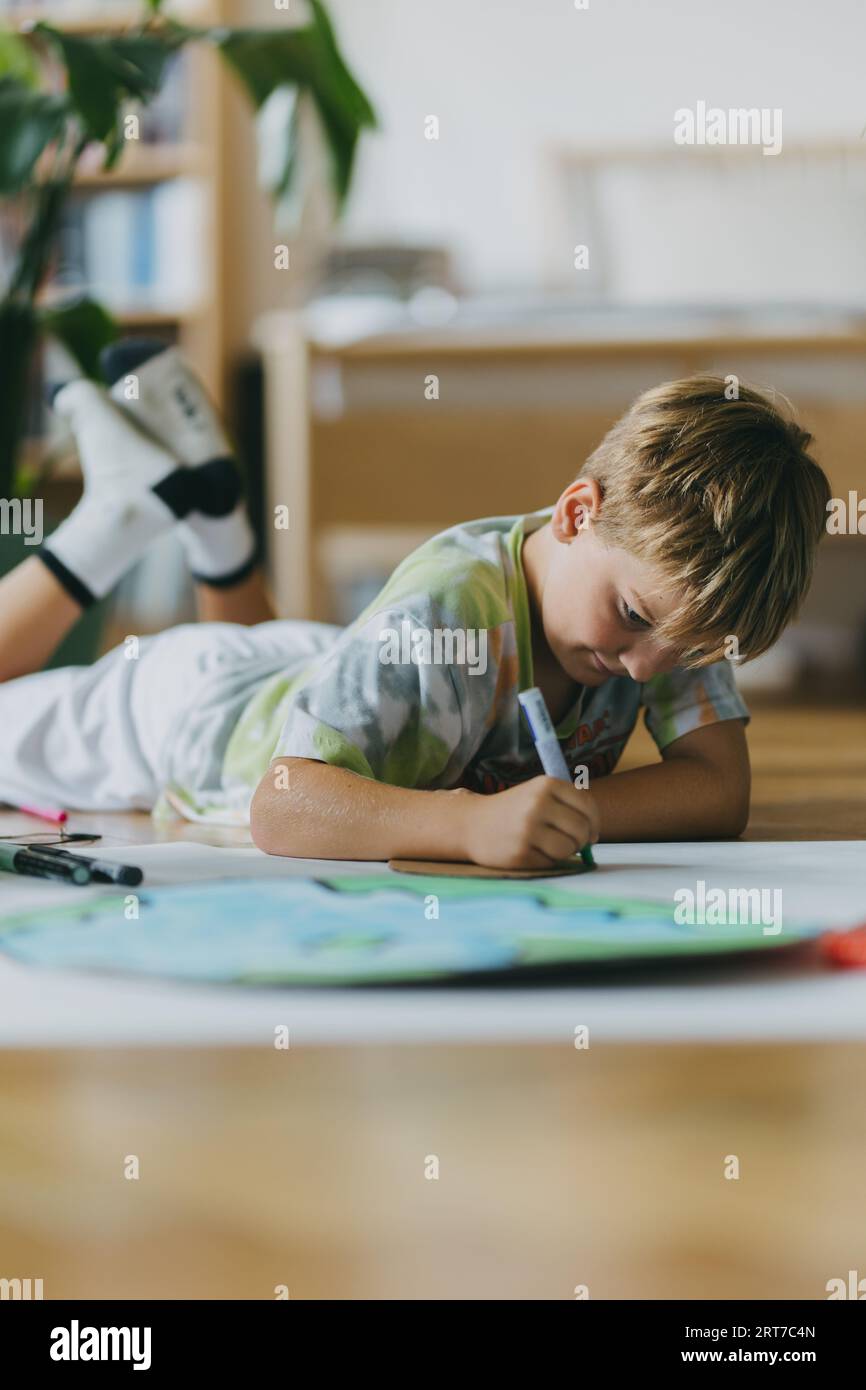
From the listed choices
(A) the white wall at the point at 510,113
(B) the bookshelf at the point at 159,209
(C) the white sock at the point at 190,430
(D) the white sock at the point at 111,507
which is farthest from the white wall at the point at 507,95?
(D) the white sock at the point at 111,507

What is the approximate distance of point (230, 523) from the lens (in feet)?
3.57

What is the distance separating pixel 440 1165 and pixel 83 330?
50.5 inches

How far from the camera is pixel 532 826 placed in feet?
1.83

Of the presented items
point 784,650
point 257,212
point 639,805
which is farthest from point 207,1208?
point 257,212

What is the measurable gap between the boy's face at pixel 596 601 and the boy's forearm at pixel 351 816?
0.11 m

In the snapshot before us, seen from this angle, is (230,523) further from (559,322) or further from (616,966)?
(559,322)

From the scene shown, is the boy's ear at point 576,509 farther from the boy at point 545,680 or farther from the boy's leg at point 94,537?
the boy's leg at point 94,537

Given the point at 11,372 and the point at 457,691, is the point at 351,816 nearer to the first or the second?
the point at 457,691

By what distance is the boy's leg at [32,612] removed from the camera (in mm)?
968

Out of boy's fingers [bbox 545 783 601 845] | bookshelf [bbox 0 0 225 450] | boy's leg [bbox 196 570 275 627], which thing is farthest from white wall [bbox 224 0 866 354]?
boy's fingers [bbox 545 783 601 845]

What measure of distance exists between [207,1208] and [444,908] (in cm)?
15
